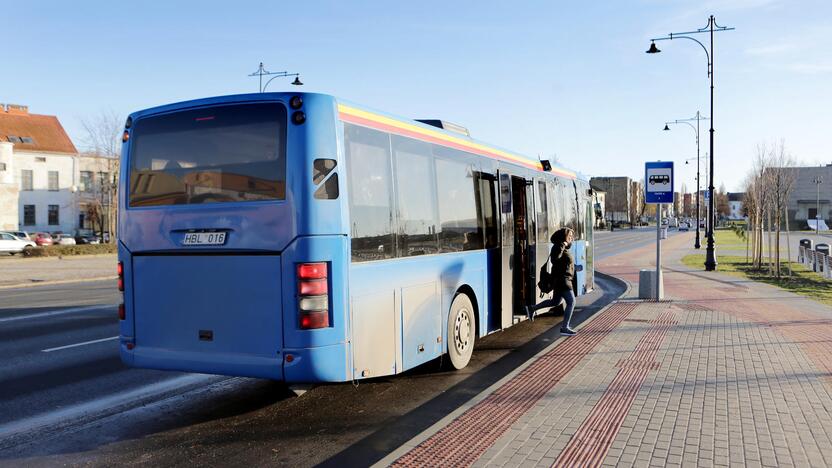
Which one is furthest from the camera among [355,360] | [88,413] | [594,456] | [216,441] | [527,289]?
[527,289]

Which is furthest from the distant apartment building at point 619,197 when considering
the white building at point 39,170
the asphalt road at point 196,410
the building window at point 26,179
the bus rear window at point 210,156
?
the bus rear window at point 210,156

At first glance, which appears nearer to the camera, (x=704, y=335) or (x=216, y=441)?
(x=216, y=441)

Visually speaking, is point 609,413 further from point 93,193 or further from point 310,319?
point 93,193

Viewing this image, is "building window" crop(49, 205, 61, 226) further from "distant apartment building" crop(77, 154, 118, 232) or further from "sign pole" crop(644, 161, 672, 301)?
"sign pole" crop(644, 161, 672, 301)

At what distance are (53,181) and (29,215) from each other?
401 centimetres

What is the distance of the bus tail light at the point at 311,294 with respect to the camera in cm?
587

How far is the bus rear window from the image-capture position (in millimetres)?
6078

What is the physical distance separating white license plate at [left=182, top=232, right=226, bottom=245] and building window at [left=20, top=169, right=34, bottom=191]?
67.7m

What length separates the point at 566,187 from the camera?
13.8m

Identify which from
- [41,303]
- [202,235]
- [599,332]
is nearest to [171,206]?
[202,235]

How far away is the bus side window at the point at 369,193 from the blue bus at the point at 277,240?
0.06 ft

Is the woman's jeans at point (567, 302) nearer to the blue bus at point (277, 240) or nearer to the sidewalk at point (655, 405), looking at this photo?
the sidewalk at point (655, 405)

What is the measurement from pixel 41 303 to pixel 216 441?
13139 millimetres

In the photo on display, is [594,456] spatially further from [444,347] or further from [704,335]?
[704,335]
